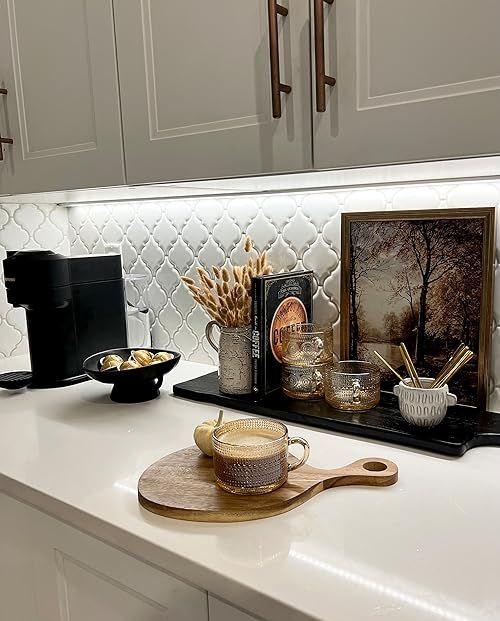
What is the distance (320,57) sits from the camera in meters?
0.90

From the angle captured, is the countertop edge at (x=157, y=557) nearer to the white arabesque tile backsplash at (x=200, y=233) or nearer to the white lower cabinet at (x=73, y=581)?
the white lower cabinet at (x=73, y=581)

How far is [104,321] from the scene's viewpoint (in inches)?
64.7

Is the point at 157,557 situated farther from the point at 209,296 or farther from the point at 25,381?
the point at 25,381

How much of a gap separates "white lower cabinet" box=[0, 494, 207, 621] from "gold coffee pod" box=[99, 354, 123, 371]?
421 millimetres

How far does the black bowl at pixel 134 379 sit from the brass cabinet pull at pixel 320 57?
0.72m

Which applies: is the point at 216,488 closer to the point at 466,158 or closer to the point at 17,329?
the point at 466,158

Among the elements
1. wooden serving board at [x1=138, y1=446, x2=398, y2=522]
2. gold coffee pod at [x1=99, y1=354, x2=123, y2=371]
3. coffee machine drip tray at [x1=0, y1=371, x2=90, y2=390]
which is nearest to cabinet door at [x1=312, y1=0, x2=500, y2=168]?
wooden serving board at [x1=138, y1=446, x2=398, y2=522]

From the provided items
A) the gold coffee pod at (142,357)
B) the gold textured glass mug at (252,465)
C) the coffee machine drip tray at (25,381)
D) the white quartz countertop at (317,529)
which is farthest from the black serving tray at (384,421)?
the coffee machine drip tray at (25,381)

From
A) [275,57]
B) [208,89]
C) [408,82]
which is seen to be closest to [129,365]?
[208,89]

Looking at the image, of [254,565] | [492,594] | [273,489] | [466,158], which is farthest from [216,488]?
[466,158]

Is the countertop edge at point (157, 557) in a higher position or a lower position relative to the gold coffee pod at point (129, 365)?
lower

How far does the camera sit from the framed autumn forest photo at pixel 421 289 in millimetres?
1190

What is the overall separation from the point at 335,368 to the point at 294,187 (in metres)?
0.44

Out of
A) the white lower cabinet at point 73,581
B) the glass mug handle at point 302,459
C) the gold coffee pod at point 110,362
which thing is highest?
the gold coffee pod at point 110,362
